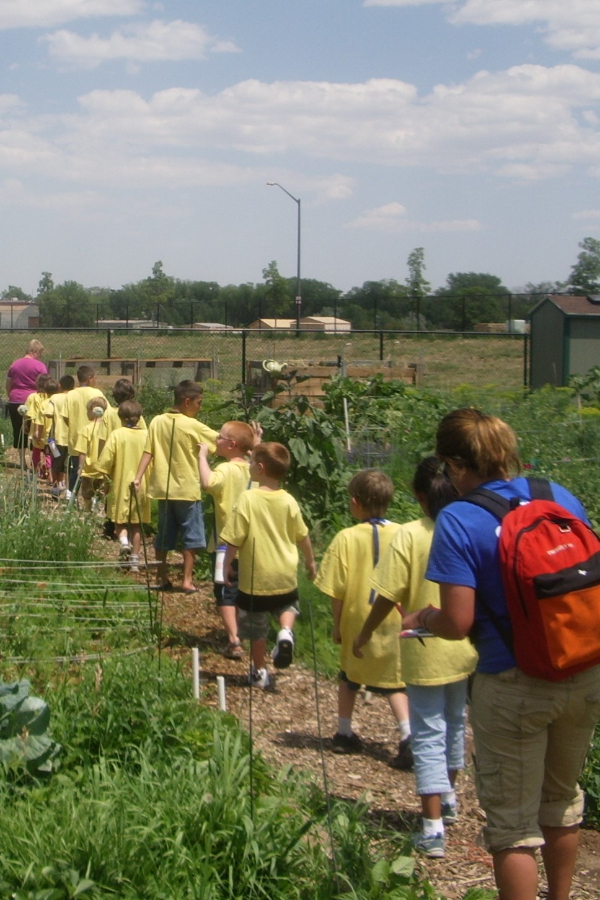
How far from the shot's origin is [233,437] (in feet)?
20.2

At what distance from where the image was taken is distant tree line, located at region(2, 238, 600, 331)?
4869cm

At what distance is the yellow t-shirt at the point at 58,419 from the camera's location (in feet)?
34.9

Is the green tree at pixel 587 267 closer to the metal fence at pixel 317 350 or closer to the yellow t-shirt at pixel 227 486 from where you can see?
the metal fence at pixel 317 350

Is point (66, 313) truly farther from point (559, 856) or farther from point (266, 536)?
point (559, 856)

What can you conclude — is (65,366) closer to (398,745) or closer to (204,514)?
(204,514)

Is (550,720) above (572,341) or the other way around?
the other way around

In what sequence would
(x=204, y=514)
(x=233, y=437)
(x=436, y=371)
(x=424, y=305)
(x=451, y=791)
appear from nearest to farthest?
(x=451, y=791), (x=233, y=437), (x=204, y=514), (x=436, y=371), (x=424, y=305)

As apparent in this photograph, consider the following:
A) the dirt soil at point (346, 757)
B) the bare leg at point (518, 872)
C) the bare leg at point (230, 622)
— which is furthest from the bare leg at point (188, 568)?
the bare leg at point (518, 872)

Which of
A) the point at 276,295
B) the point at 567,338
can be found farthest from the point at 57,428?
the point at 276,295

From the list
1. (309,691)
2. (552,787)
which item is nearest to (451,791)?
(552,787)

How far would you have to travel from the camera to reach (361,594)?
4.61m

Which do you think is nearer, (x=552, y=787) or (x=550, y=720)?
(x=550, y=720)

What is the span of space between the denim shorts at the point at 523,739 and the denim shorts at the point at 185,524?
4312mm

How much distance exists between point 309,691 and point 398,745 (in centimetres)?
69
